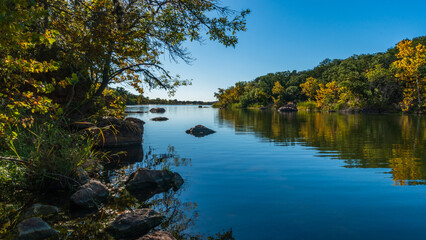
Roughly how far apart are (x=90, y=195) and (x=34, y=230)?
1758mm

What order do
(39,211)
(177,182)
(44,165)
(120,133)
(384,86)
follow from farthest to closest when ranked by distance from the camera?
(384,86), (120,133), (177,182), (44,165), (39,211)

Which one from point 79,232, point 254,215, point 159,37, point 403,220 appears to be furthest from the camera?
point 159,37

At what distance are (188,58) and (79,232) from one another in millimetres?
6924

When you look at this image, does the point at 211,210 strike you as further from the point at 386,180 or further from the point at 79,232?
the point at 386,180

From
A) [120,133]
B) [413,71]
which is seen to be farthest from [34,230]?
[413,71]

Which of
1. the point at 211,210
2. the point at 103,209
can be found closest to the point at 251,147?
the point at 211,210

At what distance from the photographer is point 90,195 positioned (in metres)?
6.20

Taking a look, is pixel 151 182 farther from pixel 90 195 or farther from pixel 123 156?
pixel 123 156

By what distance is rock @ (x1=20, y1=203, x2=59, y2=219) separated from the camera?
5.38 meters

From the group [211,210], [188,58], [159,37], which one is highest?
Result: [159,37]

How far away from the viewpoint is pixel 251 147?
15.0m

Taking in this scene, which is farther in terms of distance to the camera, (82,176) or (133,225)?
(82,176)

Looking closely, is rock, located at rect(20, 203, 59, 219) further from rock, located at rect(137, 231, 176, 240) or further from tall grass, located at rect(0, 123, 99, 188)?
rock, located at rect(137, 231, 176, 240)

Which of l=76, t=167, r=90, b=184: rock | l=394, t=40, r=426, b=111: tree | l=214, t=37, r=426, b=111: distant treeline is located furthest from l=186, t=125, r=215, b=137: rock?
l=394, t=40, r=426, b=111: tree
